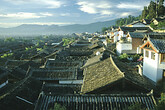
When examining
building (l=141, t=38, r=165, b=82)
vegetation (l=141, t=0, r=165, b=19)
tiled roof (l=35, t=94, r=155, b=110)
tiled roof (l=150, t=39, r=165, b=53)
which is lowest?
tiled roof (l=35, t=94, r=155, b=110)

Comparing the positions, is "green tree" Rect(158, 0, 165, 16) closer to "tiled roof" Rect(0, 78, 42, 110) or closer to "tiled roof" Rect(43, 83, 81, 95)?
"tiled roof" Rect(43, 83, 81, 95)

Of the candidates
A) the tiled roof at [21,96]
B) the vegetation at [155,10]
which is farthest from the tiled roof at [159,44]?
the vegetation at [155,10]

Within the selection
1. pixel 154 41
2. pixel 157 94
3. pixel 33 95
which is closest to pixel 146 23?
pixel 154 41

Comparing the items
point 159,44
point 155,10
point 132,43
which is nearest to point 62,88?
point 159,44

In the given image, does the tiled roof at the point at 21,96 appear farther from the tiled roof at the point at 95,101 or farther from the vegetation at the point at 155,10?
the vegetation at the point at 155,10

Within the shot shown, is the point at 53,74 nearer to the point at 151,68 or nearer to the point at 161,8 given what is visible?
the point at 151,68

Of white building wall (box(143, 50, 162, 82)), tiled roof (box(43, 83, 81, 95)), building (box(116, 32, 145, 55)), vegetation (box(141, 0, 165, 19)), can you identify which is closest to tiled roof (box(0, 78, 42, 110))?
tiled roof (box(43, 83, 81, 95))
